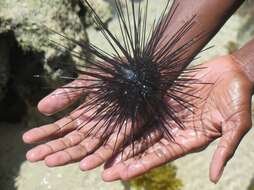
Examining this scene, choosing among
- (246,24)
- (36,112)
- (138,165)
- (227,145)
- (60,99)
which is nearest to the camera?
(227,145)

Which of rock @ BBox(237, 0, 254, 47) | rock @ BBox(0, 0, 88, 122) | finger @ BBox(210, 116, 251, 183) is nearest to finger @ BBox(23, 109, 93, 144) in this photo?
finger @ BBox(210, 116, 251, 183)

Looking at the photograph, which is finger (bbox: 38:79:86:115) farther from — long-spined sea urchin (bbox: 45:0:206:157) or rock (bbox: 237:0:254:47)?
rock (bbox: 237:0:254:47)

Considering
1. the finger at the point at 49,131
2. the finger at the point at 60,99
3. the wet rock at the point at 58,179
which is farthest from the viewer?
the wet rock at the point at 58,179

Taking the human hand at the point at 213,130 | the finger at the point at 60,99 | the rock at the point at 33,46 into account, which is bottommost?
the human hand at the point at 213,130

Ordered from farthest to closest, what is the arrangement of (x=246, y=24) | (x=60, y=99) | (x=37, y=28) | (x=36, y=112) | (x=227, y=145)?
(x=246, y=24)
(x=36, y=112)
(x=37, y=28)
(x=60, y=99)
(x=227, y=145)

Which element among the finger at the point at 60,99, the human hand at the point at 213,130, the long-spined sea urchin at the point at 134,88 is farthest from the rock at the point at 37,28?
the human hand at the point at 213,130

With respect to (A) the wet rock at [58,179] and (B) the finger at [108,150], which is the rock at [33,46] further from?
(B) the finger at [108,150]

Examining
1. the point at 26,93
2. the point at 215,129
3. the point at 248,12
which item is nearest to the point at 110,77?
the point at 215,129

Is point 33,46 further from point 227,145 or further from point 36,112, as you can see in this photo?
point 227,145

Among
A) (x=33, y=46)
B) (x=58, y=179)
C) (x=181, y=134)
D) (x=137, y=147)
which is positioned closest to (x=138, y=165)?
(x=137, y=147)
